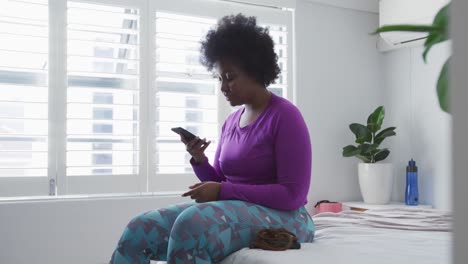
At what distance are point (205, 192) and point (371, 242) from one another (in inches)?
23.4

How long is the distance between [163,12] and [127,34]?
0.90ft

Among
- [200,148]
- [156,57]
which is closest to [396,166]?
[156,57]

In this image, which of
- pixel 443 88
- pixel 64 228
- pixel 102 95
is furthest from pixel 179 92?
pixel 443 88

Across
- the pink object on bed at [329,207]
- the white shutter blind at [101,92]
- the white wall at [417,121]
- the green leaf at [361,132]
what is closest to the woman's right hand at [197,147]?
the white shutter blind at [101,92]

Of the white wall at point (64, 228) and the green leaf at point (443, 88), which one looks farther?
the white wall at point (64, 228)

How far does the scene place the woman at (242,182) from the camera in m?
1.42

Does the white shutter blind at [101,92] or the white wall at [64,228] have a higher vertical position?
the white shutter blind at [101,92]

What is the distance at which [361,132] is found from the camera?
3.41 metres

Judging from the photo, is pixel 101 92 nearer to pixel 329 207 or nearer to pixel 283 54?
pixel 283 54

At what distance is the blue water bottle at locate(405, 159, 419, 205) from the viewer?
328cm

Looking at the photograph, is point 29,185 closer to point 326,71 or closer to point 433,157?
point 326,71

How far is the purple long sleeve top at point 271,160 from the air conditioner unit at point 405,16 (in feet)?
5.65

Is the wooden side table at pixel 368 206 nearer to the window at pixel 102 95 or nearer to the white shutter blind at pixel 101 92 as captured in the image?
the window at pixel 102 95

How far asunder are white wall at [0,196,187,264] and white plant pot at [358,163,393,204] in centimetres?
151
